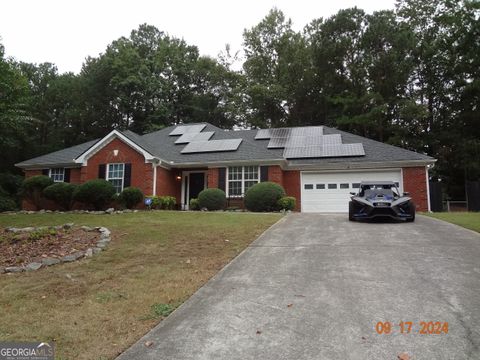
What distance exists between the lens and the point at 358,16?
28859 millimetres

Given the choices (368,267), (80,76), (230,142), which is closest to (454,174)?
(230,142)

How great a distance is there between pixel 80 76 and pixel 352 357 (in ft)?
138

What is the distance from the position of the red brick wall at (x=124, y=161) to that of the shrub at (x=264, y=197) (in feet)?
17.7

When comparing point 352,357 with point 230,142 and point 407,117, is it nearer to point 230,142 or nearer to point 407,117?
point 230,142

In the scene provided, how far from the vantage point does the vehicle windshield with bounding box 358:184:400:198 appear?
39.1 feet

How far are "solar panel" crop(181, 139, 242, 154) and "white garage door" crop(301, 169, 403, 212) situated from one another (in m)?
4.48

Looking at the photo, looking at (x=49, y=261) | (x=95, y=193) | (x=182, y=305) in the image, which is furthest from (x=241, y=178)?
(x=182, y=305)

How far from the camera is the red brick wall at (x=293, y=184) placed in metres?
19.2

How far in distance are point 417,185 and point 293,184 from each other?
6282mm

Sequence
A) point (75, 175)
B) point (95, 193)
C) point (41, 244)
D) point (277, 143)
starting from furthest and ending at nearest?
1. point (277, 143)
2. point (75, 175)
3. point (95, 193)
4. point (41, 244)

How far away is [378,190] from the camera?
39.8 ft

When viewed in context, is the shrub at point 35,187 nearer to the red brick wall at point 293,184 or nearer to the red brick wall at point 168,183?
the red brick wall at point 168,183

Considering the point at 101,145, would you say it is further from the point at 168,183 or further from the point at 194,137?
the point at 194,137

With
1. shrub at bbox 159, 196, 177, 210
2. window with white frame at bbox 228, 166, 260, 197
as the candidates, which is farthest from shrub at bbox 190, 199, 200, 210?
window with white frame at bbox 228, 166, 260, 197
